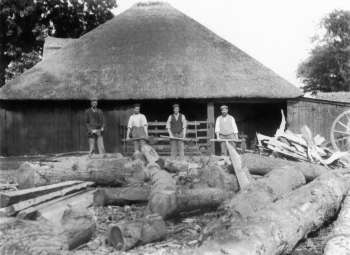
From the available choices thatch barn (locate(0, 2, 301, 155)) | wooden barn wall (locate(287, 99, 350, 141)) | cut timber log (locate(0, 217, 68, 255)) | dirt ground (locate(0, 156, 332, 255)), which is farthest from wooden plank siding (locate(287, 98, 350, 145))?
cut timber log (locate(0, 217, 68, 255))

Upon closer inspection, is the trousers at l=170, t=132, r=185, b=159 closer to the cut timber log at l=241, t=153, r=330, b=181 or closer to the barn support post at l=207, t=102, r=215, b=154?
the cut timber log at l=241, t=153, r=330, b=181

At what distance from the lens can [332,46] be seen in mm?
40406

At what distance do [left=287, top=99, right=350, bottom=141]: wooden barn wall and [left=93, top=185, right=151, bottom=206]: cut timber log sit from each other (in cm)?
908

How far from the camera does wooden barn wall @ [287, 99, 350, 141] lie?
46.1 feet

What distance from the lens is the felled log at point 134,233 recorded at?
14.6ft

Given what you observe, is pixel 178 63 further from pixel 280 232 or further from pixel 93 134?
pixel 280 232

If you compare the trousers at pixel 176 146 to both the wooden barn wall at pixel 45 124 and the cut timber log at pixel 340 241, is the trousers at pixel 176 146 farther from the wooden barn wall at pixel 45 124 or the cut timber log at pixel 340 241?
the cut timber log at pixel 340 241

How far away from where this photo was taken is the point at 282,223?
4195 mm

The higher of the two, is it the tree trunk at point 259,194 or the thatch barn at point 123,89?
the thatch barn at point 123,89

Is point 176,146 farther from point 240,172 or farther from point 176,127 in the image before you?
point 240,172

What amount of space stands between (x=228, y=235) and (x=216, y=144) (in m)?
11.8

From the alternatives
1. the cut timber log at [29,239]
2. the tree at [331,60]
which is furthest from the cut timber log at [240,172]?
the tree at [331,60]

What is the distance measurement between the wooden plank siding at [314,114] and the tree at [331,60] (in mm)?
26762

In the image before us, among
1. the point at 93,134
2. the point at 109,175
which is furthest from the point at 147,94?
the point at 109,175
